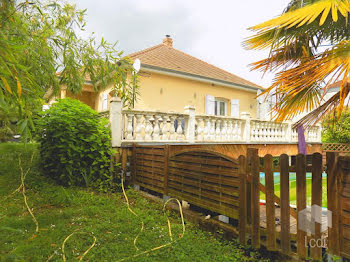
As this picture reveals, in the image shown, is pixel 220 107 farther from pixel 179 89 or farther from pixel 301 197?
pixel 301 197

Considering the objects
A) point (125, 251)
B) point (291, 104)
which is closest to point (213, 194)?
point (125, 251)

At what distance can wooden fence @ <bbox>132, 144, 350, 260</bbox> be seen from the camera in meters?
2.38

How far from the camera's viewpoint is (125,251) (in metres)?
3.08

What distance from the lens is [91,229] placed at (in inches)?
143

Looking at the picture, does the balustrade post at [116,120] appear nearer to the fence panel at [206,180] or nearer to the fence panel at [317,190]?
the fence panel at [206,180]

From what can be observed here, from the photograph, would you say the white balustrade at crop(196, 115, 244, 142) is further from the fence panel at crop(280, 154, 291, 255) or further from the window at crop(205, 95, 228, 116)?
the fence panel at crop(280, 154, 291, 255)

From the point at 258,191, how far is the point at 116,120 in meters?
4.21

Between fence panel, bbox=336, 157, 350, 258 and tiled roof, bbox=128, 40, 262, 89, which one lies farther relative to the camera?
tiled roof, bbox=128, 40, 262, 89

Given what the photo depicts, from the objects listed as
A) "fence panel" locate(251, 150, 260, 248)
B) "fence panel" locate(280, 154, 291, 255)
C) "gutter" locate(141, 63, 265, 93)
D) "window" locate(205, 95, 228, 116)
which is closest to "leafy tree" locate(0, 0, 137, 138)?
"fence panel" locate(251, 150, 260, 248)

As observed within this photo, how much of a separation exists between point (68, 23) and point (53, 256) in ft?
14.7

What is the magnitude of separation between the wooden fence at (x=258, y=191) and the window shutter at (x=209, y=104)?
7.92m

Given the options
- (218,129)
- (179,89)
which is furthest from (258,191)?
(179,89)

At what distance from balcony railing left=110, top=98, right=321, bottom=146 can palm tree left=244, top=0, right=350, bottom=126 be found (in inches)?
46.4

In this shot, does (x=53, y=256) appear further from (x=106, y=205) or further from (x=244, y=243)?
(x=244, y=243)
